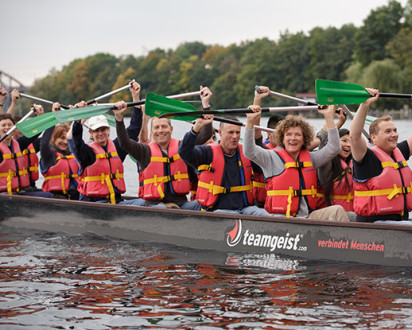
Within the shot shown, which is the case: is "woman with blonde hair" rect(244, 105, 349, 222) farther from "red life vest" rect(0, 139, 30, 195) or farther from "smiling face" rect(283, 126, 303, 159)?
"red life vest" rect(0, 139, 30, 195)

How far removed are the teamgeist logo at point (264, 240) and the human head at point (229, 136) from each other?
2.35 ft

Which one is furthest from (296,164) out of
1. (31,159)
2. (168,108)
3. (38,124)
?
(31,159)

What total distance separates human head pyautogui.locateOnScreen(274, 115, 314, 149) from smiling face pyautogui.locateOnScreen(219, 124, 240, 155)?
42cm

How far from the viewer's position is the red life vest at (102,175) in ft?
25.4

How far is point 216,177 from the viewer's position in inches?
266

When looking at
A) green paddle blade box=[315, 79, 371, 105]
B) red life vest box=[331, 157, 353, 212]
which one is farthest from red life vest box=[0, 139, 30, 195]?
green paddle blade box=[315, 79, 371, 105]

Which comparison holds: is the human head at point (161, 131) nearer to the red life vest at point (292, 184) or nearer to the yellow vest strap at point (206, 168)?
the yellow vest strap at point (206, 168)

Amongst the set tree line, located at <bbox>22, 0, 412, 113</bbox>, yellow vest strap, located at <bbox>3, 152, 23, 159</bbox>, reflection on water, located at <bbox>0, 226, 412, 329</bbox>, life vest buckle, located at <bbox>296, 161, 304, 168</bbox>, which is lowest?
reflection on water, located at <bbox>0, 226, 412, 329</bbox>

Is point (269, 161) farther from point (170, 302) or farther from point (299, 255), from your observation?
point (170, 302)

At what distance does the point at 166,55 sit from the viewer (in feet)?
312

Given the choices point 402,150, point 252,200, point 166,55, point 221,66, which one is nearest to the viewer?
point 402,150

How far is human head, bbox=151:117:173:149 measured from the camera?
7207mm

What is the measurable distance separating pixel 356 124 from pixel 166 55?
91112 millimetres

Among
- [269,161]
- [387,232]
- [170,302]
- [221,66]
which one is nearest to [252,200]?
[269,161]
